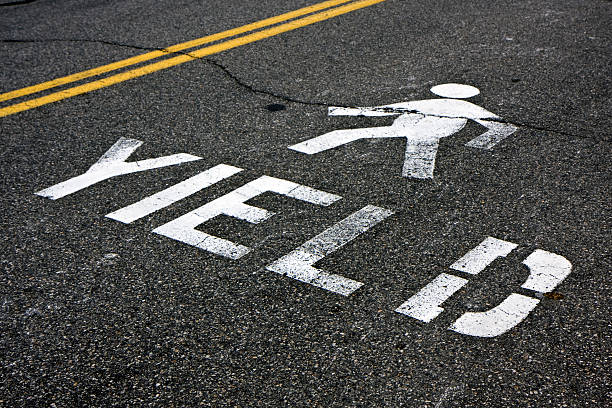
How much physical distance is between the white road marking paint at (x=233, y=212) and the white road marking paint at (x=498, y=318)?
1.05 m

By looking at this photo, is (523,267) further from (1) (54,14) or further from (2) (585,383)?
(1) (54,14)

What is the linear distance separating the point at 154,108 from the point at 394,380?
3048 millimetres

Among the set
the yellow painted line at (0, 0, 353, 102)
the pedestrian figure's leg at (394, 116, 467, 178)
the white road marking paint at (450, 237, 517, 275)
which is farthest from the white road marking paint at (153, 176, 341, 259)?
the yellow painted line at (0, 0, 353, 102)

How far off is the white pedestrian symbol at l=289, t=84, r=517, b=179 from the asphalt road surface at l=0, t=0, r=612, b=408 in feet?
0.06

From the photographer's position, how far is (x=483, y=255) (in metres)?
3.29

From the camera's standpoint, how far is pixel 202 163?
13.8 feet

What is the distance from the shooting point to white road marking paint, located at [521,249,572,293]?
10.1 ft

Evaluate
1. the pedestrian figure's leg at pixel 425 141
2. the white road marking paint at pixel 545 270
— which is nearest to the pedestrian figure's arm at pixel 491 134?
the pedestrian figure's leg at pixel 425 141

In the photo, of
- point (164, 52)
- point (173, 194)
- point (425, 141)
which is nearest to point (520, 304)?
point (425, 141)

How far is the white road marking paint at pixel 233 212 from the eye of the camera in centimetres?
341

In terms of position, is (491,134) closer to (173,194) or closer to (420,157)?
(420,157)

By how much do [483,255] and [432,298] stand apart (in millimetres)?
433

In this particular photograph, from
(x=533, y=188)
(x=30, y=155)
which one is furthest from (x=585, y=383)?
(x=30, y=155)

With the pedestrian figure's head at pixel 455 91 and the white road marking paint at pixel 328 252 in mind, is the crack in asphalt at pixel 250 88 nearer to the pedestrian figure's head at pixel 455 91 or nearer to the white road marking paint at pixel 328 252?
the pedestrian figure's head at pixel 455 91
